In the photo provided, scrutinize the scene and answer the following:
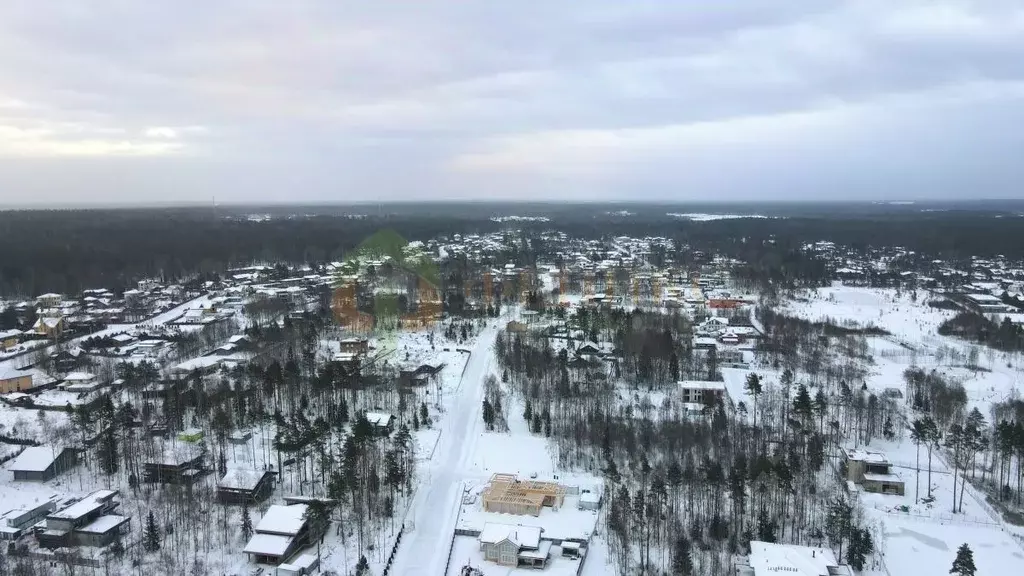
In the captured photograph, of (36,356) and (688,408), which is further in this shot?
(36,356)

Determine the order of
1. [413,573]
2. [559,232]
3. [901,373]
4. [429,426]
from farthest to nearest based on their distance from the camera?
[559,232] → [901,373] → [429,426] → [413,573]

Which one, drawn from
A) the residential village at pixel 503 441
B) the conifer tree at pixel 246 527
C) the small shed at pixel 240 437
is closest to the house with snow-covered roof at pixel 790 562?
the residential village at pixel 503 441

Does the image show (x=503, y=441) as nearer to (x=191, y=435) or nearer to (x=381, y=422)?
(x=381, y=422)

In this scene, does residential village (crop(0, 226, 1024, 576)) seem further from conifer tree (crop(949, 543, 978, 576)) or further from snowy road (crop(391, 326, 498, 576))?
conifer tree (crop(949, 543, 978, 576))

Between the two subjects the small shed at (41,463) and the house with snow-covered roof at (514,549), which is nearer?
the house with snow-covered roof at (514,549)

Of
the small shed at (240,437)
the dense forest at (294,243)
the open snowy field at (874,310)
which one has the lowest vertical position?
the small shed at (240,437)

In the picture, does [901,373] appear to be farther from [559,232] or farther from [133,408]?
[559,232]

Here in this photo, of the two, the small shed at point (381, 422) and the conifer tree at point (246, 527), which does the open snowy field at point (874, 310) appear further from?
the conifer tree at point (246, 527)

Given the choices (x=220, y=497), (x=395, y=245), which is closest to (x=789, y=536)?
(x=220, y=497)
